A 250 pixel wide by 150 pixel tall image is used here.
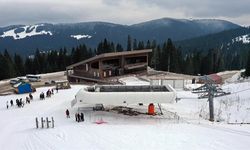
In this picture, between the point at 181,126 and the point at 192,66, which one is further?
the point at 192,66

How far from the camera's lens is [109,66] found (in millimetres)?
56594

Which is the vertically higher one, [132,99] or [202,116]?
[132,99]

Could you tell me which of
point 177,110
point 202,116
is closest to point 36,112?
point 177,110

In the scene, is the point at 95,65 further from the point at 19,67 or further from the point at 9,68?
the point at 19,67

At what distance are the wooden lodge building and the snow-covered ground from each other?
1708 centimetres

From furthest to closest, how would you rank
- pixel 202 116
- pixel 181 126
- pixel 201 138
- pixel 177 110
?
pixel 177 110 < pixel 202 116 < pixel 181 126 < pixel 201 138

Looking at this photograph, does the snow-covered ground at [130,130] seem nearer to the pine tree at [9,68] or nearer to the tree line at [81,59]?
the pine tree at [9,68]

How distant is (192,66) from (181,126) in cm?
7849

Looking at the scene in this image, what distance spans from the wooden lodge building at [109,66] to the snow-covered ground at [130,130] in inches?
673

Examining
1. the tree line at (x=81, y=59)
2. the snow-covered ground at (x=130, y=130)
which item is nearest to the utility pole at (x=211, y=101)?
the snow-covered ground at (x=130, y=130)

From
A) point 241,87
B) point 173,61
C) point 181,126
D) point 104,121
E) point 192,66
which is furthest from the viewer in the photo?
point 192,66

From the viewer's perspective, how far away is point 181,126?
27.8m

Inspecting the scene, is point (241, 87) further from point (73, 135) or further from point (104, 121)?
point (73, 135)

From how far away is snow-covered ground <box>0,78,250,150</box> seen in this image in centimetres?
2262
